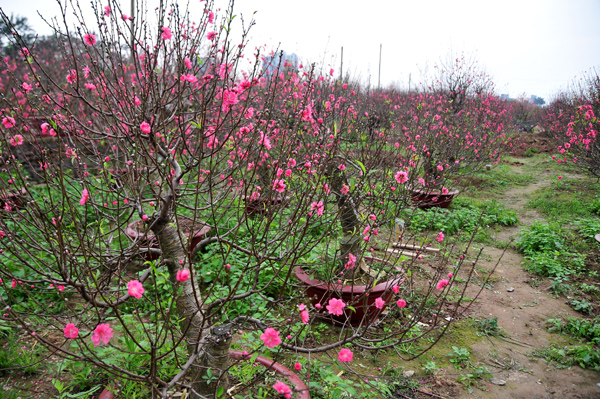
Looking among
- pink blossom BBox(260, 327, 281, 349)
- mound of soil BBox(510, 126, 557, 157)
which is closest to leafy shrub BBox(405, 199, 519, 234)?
pink blossom BBox(260, 327, 281, 349)

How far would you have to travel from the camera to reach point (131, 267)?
14.2ft

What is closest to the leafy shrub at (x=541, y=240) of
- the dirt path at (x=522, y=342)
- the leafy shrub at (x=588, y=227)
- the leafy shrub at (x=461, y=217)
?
the dirt path at (x=522, y=342)

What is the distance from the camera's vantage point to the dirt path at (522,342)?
267 centimetres

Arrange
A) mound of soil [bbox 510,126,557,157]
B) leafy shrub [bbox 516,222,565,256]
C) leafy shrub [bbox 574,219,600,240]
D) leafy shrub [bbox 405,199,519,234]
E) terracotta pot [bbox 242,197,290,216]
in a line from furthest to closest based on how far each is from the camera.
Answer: mound of soil [bbox 510,126,557,157]
leafy shrub [bbox 405,199,519,234]
leafy shrub [bbox 574,219,600,240]
leafy shrub [bbox 516,222,565,256]
terracotta pot [bbox 242,197,290,216]

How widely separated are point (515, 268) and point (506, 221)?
1883 millimetres

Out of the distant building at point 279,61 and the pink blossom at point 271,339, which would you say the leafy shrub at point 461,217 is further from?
the pink blossom at point 271,339

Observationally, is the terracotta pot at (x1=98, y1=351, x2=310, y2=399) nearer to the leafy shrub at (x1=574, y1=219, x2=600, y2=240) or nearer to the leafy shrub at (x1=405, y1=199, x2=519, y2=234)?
the leafy shrub at (x1=405, y1=199, x2=519, y2=234)

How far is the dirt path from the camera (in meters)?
2.67

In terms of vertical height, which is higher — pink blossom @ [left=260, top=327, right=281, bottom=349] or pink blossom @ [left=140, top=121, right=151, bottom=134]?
pink blossom @ [left=140, top=121, right=151, bottom=134]

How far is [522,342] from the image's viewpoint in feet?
10.8

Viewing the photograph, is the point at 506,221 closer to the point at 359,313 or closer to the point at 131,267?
the point at 359,313

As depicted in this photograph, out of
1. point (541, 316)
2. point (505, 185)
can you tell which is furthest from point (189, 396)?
point (505, 185)

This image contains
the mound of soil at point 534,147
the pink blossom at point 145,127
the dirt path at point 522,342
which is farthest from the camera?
the mound of soil at point 534,147

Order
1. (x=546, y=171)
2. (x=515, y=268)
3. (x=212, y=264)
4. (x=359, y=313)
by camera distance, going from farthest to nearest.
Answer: (x=546, y=171), (x=515, y=268), (x=212, y=264), (x=359, y=313)
